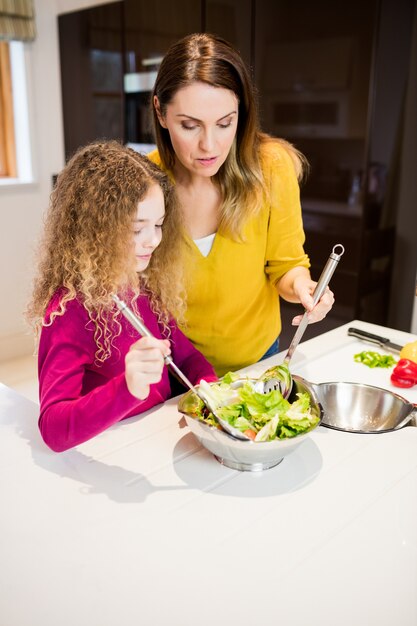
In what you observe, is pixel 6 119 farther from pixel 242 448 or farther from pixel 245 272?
pixel 242 448

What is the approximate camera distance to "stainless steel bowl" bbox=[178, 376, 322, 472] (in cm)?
98

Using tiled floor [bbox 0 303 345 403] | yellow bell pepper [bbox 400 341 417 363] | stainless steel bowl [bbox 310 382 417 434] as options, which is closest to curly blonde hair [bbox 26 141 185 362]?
stainless steel bowl [bbox 310 382 417 434]

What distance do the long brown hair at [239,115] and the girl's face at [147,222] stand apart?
295mm

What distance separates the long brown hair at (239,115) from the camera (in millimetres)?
1256

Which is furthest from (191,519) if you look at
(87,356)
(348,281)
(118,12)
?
(118,12)

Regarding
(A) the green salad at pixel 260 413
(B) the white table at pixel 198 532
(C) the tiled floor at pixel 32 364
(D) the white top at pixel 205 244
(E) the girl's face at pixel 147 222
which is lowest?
(C) the tiled floor at pixel 32 364

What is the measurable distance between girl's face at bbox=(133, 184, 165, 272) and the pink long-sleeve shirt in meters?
0.15

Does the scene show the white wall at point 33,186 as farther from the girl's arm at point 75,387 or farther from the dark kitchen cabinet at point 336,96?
the girl's arm at point 75,387

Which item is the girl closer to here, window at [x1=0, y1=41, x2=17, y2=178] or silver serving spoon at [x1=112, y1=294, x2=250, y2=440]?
silver serving spoon at [x1=112, y1=294, x2=250, y2=440]

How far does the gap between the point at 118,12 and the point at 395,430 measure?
2736mm

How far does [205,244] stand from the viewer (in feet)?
4.87

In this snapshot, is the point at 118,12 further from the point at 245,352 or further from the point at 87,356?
the point at 87,356

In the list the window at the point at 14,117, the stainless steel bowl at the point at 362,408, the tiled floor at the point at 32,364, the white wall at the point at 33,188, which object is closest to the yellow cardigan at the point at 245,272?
the stainless steel bowl at the point at 362,408

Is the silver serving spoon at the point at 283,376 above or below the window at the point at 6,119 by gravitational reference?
below
